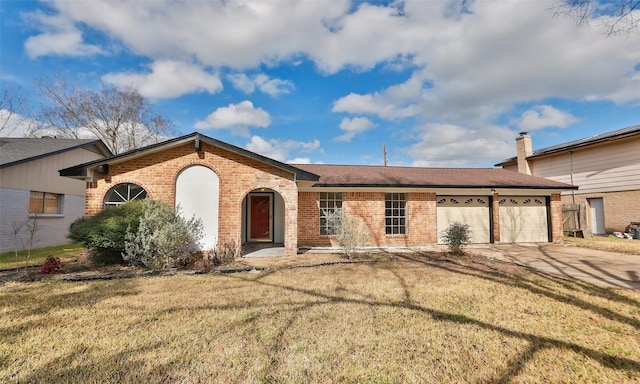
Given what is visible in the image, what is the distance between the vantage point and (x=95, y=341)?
3504 mm

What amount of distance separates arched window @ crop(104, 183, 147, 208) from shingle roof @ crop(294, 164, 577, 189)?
641 centimetres

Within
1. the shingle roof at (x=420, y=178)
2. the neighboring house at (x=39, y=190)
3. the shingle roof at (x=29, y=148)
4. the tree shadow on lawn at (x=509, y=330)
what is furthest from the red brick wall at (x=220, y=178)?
the shingle roof at (x=29, y=148)

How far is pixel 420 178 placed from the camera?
13.1 meters

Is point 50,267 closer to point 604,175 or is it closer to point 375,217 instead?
point 375,217

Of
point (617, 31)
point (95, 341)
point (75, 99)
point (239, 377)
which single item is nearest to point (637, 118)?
point (617, 31)

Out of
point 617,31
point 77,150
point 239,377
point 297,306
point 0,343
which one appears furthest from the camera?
point 77,150

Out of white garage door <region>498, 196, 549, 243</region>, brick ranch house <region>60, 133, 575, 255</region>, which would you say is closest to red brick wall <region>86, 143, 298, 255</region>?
brick ranch house <region>60, 133, 575, 255</region>

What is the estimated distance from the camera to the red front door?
44.2 ft

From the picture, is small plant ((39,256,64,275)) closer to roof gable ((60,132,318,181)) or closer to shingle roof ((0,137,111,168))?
roof gable ((60,132,318,181))

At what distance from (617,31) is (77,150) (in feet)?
67.8

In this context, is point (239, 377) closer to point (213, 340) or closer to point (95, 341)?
point (213, 340)

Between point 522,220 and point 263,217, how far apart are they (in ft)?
41.0

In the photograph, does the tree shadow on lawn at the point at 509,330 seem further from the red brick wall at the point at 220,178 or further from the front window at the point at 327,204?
the front window at the point at 327,204

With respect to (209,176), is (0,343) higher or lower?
lower
